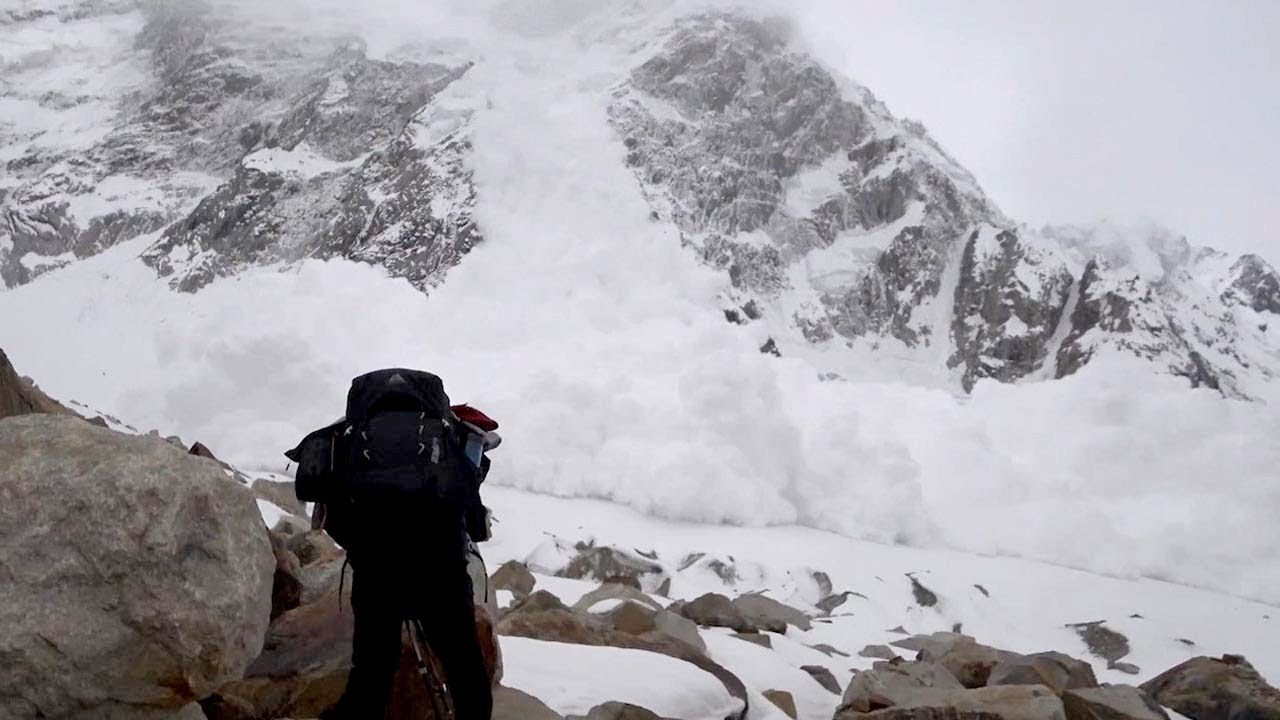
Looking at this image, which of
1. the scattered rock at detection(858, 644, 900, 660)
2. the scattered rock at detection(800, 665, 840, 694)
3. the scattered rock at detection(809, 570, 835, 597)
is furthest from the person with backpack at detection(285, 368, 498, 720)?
the scattered rock at detection(809, 570, 835, 597)

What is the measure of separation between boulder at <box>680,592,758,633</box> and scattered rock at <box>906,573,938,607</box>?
19522 mm

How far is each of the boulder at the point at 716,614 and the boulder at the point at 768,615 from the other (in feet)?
1.52

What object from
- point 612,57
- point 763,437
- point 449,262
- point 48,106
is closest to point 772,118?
point 612,57

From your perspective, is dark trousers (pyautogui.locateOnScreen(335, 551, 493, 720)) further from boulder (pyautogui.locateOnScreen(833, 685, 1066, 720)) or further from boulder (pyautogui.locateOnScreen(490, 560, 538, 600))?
boulder (pyautogui.locateOnScreen(490, 560, 538, 600))

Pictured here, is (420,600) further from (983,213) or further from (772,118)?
(983,213)

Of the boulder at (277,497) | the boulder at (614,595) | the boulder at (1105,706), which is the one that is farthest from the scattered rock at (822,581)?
the boulder at (1105,706)

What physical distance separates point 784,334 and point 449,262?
3437 centimetres

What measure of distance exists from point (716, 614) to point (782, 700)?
15.5 feet

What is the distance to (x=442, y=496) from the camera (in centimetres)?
417

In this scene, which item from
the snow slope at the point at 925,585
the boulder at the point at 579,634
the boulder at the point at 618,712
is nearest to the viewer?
the boulder at the point at 618,712

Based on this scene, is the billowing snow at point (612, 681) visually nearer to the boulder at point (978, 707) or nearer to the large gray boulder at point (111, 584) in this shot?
the boulder at point (978, 707)

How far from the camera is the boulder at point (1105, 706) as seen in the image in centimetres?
823

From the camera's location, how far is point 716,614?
1298cm

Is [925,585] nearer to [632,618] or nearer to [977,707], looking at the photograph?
[632,618]
